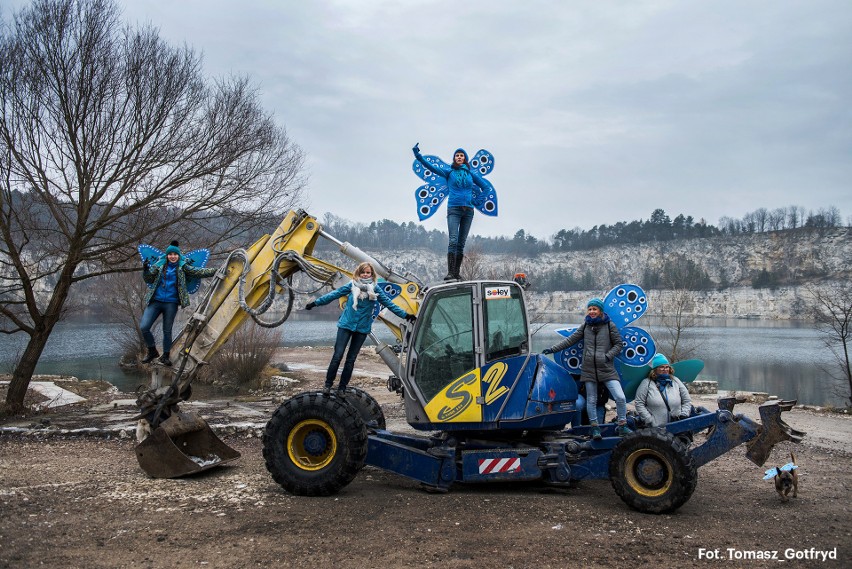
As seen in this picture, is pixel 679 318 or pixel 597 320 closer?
pixel 597 320

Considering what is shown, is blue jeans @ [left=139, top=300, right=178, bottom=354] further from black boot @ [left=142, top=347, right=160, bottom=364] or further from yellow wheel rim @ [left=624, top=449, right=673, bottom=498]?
yellow wheel rim @ [left=624, top=449, right=673, bottom=498]

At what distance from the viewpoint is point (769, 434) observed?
21.8ft

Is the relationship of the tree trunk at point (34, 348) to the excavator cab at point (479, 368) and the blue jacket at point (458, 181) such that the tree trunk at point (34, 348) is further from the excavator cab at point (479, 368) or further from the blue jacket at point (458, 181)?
the excavator cab at point (479, 368)

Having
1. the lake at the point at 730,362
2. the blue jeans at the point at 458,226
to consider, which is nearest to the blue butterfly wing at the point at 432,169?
the blue jeans at the point at 458,226

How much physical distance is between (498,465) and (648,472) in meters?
1.47

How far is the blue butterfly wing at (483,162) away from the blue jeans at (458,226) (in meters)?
0.54

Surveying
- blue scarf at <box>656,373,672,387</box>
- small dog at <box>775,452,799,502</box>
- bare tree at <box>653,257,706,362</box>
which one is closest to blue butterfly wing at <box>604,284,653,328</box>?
blue scarf at <box>656,373,672,387</box>

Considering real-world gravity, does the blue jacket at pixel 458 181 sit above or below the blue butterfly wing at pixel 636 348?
above

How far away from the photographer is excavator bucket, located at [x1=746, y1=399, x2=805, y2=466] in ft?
21.7

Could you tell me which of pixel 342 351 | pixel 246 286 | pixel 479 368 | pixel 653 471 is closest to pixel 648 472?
pixel 653 471

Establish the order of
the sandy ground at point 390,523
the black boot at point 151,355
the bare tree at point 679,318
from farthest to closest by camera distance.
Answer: the bare tree at point 679,318 → the black boot at point 151,355 → the sandy ground at point 390,523

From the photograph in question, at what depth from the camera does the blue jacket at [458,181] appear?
830 centimetres

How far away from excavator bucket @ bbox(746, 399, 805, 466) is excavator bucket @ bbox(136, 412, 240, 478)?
19.5 feet

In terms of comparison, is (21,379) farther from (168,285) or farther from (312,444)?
(312,444)
